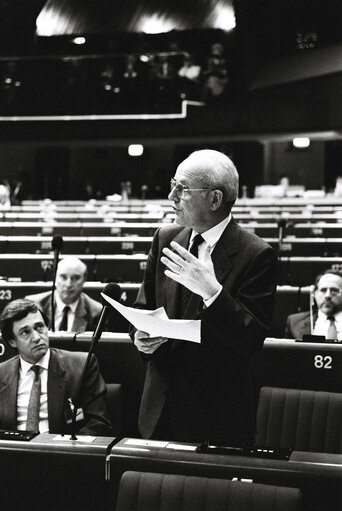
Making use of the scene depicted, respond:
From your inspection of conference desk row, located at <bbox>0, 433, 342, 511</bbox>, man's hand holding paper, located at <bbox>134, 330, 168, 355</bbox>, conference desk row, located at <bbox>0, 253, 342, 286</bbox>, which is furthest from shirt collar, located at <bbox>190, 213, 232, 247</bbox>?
conference desk row, located at <bbox>0, 253, 342, 286</bbox>

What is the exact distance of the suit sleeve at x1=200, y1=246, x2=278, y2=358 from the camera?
1864 mm

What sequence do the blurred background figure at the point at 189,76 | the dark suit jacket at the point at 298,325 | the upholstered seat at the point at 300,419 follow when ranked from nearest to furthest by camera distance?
1. the upholstered seat at the point at 300,419
2. the dark suit jacket at the point at 298,325
3. the blurred background figure at the point at 189,76

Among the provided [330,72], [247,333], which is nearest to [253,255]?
[247,333]

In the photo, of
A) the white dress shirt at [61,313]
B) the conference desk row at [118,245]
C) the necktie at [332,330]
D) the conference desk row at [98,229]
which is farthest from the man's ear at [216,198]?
the conference desk row at [98,229]

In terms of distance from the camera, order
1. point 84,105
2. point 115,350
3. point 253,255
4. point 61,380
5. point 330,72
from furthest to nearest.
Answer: point 84,105, point 330,72, point 115,350, point 61,380, point 253,255

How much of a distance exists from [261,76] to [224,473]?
53.7 feet

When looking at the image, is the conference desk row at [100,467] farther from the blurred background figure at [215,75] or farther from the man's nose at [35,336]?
the blurred background figure at [215,75]

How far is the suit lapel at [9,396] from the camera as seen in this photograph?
293 cm

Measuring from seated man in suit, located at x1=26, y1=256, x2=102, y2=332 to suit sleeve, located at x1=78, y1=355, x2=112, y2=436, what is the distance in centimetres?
186

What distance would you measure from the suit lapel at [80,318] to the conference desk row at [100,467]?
9.98 ft

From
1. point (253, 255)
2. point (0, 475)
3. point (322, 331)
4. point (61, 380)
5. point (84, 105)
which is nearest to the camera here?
point (0, 475)

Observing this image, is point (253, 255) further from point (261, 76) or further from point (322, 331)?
point (261, 76)

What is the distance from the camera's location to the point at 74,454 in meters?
1.80

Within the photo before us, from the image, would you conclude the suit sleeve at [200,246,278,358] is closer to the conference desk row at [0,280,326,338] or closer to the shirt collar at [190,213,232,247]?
the shirt collar at [190,213,232,247]
